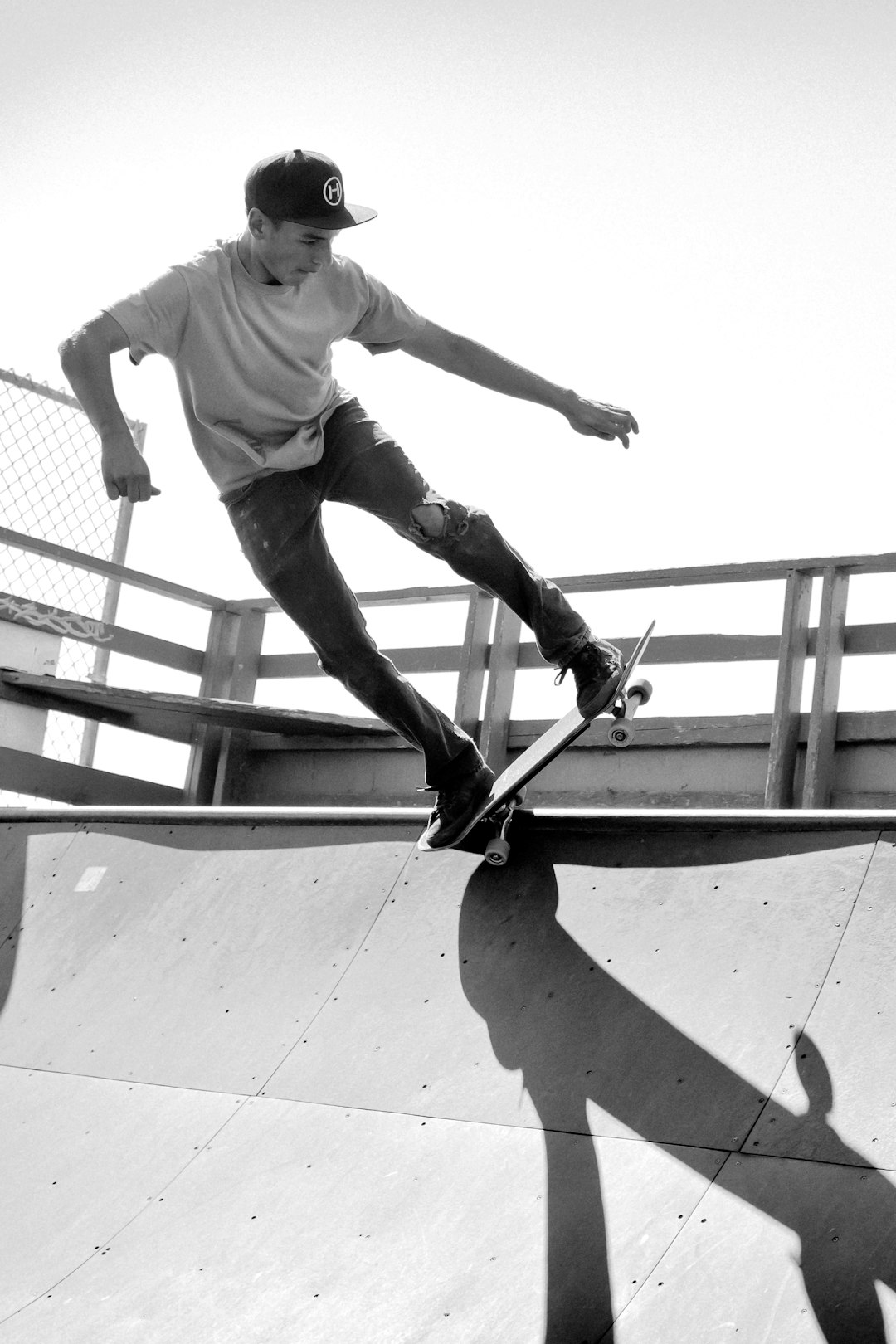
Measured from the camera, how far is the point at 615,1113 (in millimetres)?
2607

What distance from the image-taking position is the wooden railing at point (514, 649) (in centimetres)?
623

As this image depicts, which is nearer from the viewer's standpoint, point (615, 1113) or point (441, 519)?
point (615, 1113)

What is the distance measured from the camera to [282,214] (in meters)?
3.24

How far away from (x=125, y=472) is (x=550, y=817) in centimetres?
141

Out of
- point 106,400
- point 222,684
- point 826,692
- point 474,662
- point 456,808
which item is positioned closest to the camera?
point 106,400

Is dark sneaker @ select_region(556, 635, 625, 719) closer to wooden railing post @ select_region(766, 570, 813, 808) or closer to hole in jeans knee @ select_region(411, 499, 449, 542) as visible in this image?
hole in jeans knee @ select_region(411, 499, 449, 542)

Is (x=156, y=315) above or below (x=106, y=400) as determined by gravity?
above

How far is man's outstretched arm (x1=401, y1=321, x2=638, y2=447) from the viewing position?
3707 millimetres

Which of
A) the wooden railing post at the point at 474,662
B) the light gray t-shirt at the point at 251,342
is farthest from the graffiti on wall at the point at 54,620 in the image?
the light gray t-shirt at the point at 251,342

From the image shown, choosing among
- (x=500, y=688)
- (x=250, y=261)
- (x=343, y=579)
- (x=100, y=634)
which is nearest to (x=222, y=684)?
(x=100, y=634)

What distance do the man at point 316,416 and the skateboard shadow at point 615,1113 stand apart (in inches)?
17.7

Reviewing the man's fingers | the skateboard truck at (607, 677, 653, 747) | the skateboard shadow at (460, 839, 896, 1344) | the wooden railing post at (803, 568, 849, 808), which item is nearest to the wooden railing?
the wooden railing post at (803, 568, 849, 808)

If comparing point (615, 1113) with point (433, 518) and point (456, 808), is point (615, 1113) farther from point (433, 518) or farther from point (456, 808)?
point (433, 518)

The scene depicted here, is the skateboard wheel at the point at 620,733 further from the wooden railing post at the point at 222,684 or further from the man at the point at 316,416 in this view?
the wooden railing post at the point at 222,684
